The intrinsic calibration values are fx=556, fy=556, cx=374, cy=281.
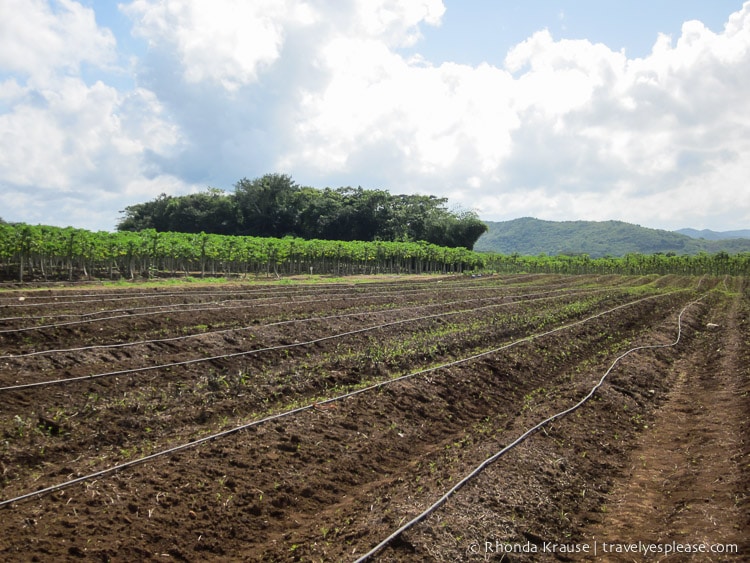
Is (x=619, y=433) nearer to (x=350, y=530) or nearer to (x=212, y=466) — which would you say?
(x=350, y=530)

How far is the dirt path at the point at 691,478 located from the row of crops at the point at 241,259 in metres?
→ 34.0

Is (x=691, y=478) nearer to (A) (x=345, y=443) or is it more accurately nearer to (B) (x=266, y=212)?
(A) (x=345, y=443)

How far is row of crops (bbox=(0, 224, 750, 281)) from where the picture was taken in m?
34.7

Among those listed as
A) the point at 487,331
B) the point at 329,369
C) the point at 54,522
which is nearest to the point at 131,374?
the point at 329,369

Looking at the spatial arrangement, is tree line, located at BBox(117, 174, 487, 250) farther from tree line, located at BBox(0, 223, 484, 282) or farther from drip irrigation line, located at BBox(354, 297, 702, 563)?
drip irrigation line, located at BBox(354, 297, 702, 563)

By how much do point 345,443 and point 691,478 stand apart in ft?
15.1

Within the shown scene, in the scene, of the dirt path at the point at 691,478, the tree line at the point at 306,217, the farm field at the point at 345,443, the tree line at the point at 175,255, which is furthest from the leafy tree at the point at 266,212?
the dirt path at the point at 691,478

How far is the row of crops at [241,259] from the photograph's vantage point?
1364 inches

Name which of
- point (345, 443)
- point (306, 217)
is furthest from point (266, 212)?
point (345, 443)

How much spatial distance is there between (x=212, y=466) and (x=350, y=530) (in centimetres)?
226

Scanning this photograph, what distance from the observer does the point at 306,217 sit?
8119cm

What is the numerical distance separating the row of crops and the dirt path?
3398cm

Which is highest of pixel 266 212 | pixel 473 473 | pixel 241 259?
pixel 266 212

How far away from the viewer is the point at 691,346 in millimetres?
17906
